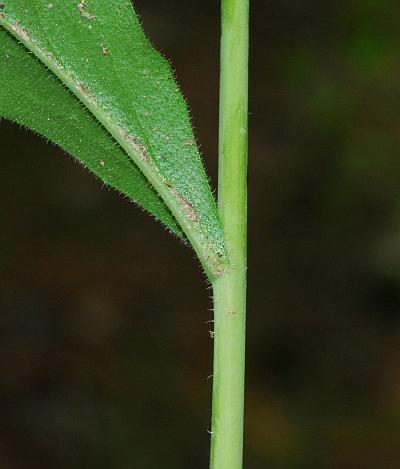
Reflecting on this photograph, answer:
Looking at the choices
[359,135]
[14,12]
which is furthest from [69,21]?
[359,135]

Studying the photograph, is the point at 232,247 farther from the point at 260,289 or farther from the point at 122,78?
the point at 260,289

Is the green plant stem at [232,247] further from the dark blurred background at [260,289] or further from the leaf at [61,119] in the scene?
the dark blurred background at [260,289]

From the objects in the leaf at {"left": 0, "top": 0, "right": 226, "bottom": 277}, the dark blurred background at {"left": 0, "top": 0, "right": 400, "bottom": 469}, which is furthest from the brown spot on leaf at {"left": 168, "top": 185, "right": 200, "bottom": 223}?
the dark blurred background at {"left": 0, "top": 0, "right": 400, "bottom": 469}

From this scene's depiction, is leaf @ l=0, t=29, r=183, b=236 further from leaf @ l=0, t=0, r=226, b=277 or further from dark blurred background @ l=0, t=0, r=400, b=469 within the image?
dark blurred background @ l=0, t=0, r=400, b=469

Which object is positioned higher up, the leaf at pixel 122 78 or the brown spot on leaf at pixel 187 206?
the leaf at pixel 122 78

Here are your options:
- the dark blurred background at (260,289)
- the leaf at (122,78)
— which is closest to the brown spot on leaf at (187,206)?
the leaf at (122,78)

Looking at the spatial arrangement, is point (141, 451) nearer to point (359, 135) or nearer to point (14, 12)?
point (359, 135)

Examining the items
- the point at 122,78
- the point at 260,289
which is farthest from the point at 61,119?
the point at 260,289
